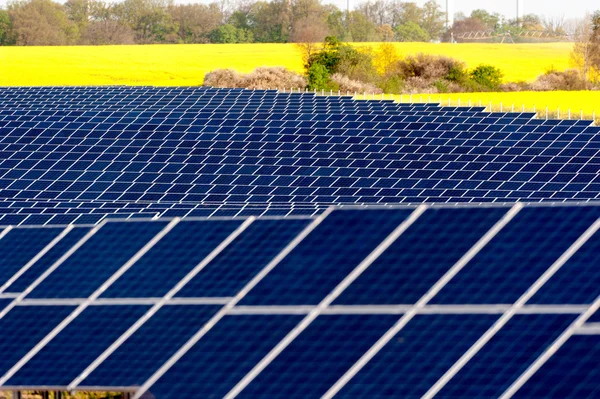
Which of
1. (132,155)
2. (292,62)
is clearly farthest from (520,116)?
(292,62)

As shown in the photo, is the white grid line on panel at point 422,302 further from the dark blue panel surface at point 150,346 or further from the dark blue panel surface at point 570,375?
the dark blue panel surface at point 150,346

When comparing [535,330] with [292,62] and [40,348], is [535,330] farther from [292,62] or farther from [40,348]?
[292,62]

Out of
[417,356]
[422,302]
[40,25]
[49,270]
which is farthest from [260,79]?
[417,356]

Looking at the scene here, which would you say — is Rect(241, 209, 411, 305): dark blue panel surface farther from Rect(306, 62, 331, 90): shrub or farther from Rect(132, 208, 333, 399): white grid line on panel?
Rect(306, 62, 331, 90): shrub

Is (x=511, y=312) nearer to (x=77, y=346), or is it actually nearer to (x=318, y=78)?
(x=77, y=346)

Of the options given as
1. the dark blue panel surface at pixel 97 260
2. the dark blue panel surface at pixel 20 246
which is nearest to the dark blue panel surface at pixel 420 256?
the dark blue panel surface at pixel 97 260
